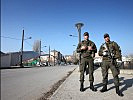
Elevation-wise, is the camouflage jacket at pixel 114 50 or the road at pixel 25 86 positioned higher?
the camouflage jacket at pixel 114 50

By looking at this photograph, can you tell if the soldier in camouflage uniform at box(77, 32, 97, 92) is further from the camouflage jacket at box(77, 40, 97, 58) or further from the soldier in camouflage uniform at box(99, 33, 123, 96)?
the soldier in camouflage uniform at box(99, 33, 123, 96)

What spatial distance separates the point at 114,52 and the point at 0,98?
12.7 feet

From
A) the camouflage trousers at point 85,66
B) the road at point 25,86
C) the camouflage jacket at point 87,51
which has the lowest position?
the road at point 25,86

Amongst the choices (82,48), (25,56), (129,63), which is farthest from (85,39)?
(25,56)

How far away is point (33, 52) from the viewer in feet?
291

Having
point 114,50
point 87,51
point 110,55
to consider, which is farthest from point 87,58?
point 114,50

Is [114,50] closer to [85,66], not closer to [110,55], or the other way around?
[110,55]

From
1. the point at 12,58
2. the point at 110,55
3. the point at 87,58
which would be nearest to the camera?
the point at 110,55

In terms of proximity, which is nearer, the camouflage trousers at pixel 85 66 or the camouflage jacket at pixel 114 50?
the camouflage jacket at pixel 114 50

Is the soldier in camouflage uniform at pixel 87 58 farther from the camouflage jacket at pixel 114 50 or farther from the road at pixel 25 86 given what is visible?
the road at pixel 25 86

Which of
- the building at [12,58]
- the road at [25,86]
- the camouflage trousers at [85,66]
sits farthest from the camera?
the building at [12,58]

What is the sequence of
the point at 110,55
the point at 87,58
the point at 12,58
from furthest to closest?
1. the point at 12,58
2. the point at 87,58
3. the point at 110,55

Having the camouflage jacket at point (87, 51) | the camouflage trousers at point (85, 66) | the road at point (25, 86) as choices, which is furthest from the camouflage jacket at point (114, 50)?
the road at point (25, 86)

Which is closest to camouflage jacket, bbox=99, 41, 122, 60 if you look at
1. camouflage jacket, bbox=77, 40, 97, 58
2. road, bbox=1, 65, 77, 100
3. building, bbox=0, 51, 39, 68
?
camouflage jacket, bbox=77, 40, 97, 58
